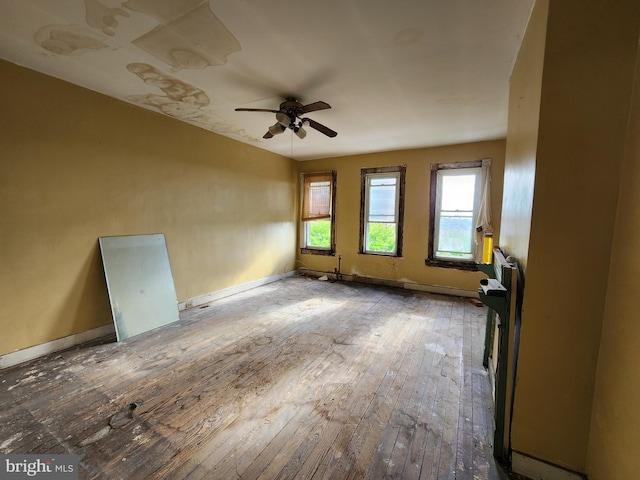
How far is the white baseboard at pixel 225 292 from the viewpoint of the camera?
3840mm

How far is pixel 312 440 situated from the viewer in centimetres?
158

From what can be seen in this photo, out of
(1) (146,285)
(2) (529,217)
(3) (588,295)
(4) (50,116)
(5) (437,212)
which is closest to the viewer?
(3) (588,295)

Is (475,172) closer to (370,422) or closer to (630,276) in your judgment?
(630,276)

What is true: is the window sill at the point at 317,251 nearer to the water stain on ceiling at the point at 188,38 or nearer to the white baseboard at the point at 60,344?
the white baseboard at the point at 60,344

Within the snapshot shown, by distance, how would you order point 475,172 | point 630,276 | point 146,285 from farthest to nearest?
point 475,172 → point 146,285 → point 630,276

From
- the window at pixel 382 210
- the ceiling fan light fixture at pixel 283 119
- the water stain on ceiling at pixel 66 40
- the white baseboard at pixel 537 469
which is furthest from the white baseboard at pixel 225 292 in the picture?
the white baseboard at pixel 537 469

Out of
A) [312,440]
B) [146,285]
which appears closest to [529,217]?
[312,440]

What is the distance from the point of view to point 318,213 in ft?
19.2

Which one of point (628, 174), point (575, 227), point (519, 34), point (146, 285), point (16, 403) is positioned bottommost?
point (16, 403)

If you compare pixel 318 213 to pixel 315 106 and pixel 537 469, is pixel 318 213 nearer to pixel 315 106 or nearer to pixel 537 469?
pixel 315 106

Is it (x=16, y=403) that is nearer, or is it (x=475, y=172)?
(x=16, y=403)

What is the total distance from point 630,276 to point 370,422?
5.07ft

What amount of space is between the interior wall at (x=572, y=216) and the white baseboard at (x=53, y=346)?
3.82m

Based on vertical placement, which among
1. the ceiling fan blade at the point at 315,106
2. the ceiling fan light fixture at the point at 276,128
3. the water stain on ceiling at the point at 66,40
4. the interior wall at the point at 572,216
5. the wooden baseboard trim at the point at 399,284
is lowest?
the wooden baseboard trim at the point at 399,284
